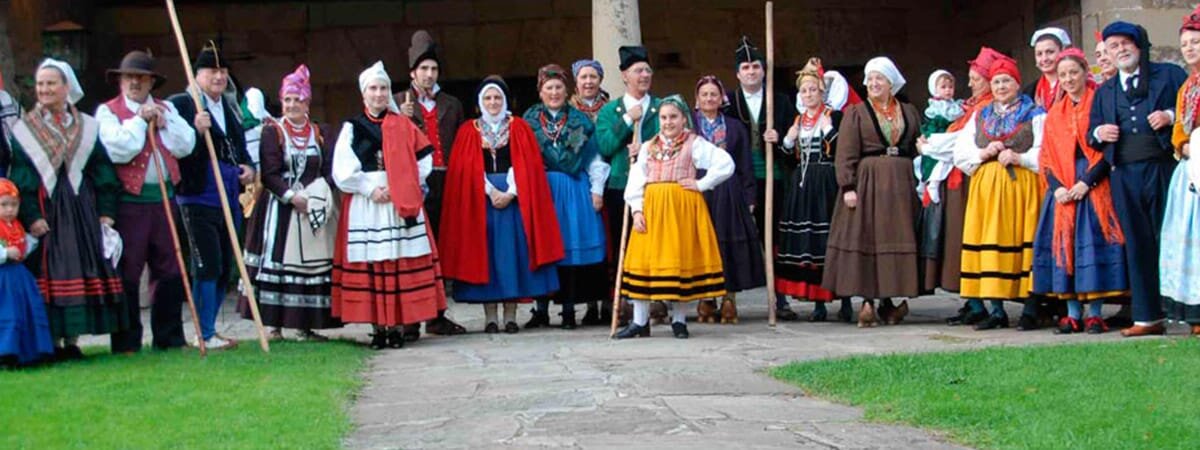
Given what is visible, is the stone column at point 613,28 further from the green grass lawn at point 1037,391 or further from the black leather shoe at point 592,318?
the green grass lawn at point 1037,391

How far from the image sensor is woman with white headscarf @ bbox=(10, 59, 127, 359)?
866cm

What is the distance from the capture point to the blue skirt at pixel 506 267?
1037 centimetres

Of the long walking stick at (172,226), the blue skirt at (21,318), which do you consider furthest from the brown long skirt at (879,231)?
the blue skirt at (21,318)

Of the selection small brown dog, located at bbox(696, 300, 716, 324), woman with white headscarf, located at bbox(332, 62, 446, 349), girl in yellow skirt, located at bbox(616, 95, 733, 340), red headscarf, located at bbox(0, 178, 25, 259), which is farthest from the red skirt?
small brown dog, located at bbox(696, 300, 716, 324)

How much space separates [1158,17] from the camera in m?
12.6

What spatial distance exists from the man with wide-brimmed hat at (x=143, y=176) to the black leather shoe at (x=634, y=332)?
7.94ft

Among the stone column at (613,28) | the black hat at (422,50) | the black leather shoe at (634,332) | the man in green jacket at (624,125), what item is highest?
the stone column at (613,28)

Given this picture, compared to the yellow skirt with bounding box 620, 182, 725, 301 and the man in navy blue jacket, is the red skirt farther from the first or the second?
the man in navy blue jacket

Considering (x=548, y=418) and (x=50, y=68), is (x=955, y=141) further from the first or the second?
(x=50, y=68)

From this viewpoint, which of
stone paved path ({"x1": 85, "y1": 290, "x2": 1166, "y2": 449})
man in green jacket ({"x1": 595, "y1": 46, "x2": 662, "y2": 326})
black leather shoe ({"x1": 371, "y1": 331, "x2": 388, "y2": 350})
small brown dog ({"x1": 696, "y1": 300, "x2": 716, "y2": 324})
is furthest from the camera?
small brown dog ({"x1": 696, "y1": 300, "x2": 716, "y2": 324})

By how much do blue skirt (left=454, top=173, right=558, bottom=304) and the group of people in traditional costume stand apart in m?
0.01

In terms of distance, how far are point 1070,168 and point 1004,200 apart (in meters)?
0.49

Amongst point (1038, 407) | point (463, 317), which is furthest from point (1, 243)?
point (1038, 407)

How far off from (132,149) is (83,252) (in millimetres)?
605
